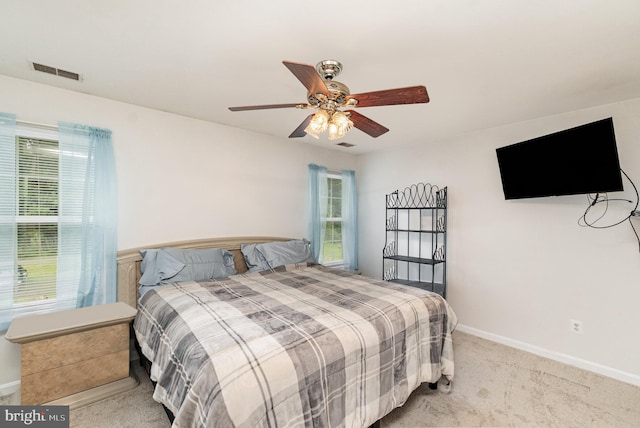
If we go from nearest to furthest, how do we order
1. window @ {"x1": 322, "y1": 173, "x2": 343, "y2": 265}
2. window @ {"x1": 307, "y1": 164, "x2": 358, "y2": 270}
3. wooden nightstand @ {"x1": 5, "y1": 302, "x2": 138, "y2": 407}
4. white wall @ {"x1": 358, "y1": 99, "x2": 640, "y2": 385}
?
wooden nightstand @ {"x1": 5, "y1": 302, "x2": 138, "y2": 407}, white wall @ {"x1": 358, "y1": 99, "x2": 640, "y2": 385}, window @ {"x1": 307, "y1": 164, "x2": 358, "y2": 270}, window @ {"x1": 322, "y1": 173, "x2": 343, "y2": 265}

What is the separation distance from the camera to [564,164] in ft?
8.17

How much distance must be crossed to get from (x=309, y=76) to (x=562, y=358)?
3.50 m

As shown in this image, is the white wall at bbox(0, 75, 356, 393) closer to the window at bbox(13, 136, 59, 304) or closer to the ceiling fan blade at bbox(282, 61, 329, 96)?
the window at bbox(13, 136, 59, 304)

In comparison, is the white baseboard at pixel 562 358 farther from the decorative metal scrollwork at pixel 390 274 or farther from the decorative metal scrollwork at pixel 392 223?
the decorative metal scrollwork at pixel 392 223

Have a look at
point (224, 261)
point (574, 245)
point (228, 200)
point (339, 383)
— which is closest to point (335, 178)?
point (228, 200)

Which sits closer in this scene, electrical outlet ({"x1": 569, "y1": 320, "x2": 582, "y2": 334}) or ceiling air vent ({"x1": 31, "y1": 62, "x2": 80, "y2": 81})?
ceiling air vent ({"x1": 31, "y1": 62, "x2": 80, "y2": 81})

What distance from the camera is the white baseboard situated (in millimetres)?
2498

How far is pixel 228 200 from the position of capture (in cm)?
342

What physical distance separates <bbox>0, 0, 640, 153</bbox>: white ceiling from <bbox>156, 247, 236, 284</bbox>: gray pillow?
145cm

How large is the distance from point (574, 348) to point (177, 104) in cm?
447

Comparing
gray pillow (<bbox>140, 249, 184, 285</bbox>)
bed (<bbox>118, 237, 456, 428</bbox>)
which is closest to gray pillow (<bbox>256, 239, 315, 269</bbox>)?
bed (<bbox>118, 237, 456, 428</bbox>)

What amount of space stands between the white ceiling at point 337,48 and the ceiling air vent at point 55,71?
0.06 m
